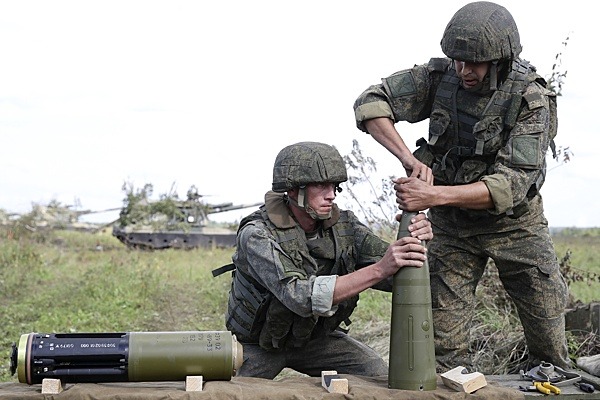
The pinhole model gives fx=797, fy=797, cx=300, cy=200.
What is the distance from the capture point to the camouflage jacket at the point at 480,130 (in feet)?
13.2

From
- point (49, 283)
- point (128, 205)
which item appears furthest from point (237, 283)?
point (128, 205)

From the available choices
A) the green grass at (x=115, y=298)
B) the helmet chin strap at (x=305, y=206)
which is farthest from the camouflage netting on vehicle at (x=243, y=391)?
the green grass at (x=115, y=298)

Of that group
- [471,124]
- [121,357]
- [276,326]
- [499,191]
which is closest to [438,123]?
[471,124]

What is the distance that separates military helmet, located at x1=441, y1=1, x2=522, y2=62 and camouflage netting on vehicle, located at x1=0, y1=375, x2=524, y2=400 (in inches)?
64.3

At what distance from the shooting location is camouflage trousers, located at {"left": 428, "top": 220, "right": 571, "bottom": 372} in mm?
4320

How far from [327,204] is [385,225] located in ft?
14.1

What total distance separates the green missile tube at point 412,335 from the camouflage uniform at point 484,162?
68 centimetres

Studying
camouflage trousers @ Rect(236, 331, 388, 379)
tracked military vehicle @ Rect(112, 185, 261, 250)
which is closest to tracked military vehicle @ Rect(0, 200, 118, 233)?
tracked military vehicle @ Rect(112, 185, 261, 250)

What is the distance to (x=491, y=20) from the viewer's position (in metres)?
4.04

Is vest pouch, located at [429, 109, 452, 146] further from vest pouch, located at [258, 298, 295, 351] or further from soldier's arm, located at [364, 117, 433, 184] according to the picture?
vest pouch, located at [258, 298, 295, 351]

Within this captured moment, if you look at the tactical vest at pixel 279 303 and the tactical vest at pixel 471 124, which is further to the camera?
the tactical vest at pixel 471 124

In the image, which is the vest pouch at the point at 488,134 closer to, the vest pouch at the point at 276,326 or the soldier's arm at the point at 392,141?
the soldier's arm at the point at 392,141

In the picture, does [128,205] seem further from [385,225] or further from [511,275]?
[511,275]

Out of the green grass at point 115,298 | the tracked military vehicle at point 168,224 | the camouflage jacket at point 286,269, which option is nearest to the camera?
the camouflage jacket at point 286,269
